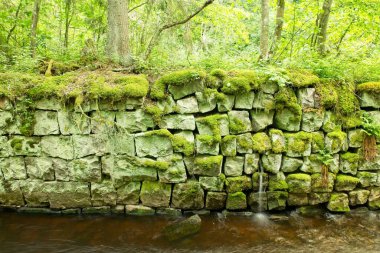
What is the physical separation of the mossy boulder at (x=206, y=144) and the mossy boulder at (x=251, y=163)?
64 centimetres

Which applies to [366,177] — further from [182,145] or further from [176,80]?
[176,80]

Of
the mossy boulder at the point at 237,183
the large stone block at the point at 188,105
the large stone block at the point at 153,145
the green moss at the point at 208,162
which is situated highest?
the large stone block at the point at 188,105

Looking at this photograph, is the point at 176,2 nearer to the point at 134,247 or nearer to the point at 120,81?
the point at 120,81

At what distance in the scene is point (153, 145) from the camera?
5676mm

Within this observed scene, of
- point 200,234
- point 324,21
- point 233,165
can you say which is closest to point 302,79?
point 233,165

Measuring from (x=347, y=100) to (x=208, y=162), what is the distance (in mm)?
3154

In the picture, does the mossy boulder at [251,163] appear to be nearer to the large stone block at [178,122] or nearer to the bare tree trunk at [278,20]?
the large stone block at [178,122]

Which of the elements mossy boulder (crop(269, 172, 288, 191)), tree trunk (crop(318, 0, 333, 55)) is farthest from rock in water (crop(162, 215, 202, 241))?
tree trunk (crop(318, 0, 333, 55))

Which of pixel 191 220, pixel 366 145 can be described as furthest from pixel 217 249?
pixel 366 145

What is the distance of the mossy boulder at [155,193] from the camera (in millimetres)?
5848

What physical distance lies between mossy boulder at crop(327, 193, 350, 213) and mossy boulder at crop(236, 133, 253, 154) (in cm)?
206

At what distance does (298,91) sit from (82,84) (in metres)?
4.31

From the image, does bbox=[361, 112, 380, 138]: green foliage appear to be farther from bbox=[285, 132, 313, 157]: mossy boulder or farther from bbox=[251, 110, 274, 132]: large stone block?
bbox=[251, 110, 274, 132]: large stone block

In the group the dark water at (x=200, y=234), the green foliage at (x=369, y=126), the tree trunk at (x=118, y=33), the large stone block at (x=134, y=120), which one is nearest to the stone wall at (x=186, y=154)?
the large stone block at (x=134, y=120)
